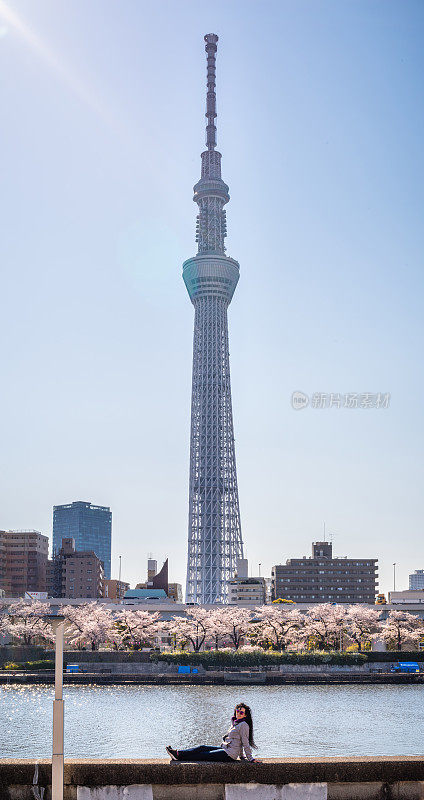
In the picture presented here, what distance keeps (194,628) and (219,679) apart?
2439 cm

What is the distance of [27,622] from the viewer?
12425 centimetres

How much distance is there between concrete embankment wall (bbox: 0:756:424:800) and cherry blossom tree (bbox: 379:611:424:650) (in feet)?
355

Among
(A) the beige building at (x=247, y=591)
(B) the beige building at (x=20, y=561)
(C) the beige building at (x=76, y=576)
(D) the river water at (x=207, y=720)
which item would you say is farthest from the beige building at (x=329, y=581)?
(D) the river water at (x=207, y=720)

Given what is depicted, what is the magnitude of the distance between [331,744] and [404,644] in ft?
251

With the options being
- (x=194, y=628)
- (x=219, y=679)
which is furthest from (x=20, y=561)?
(x=219, y=679)

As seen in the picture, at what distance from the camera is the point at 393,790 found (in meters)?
13.9

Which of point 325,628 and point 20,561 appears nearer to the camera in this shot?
point 325,628

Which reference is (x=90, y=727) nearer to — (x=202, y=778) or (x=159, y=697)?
(x=159, y=697)

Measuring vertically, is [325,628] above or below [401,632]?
above

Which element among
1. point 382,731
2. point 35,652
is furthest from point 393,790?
point 35,652

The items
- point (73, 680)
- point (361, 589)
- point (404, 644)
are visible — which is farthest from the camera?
point (361, 589)

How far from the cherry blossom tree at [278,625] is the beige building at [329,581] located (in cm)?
5093

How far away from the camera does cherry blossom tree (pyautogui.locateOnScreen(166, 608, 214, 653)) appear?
118 metres

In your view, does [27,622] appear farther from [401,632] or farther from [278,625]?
[401,632]
